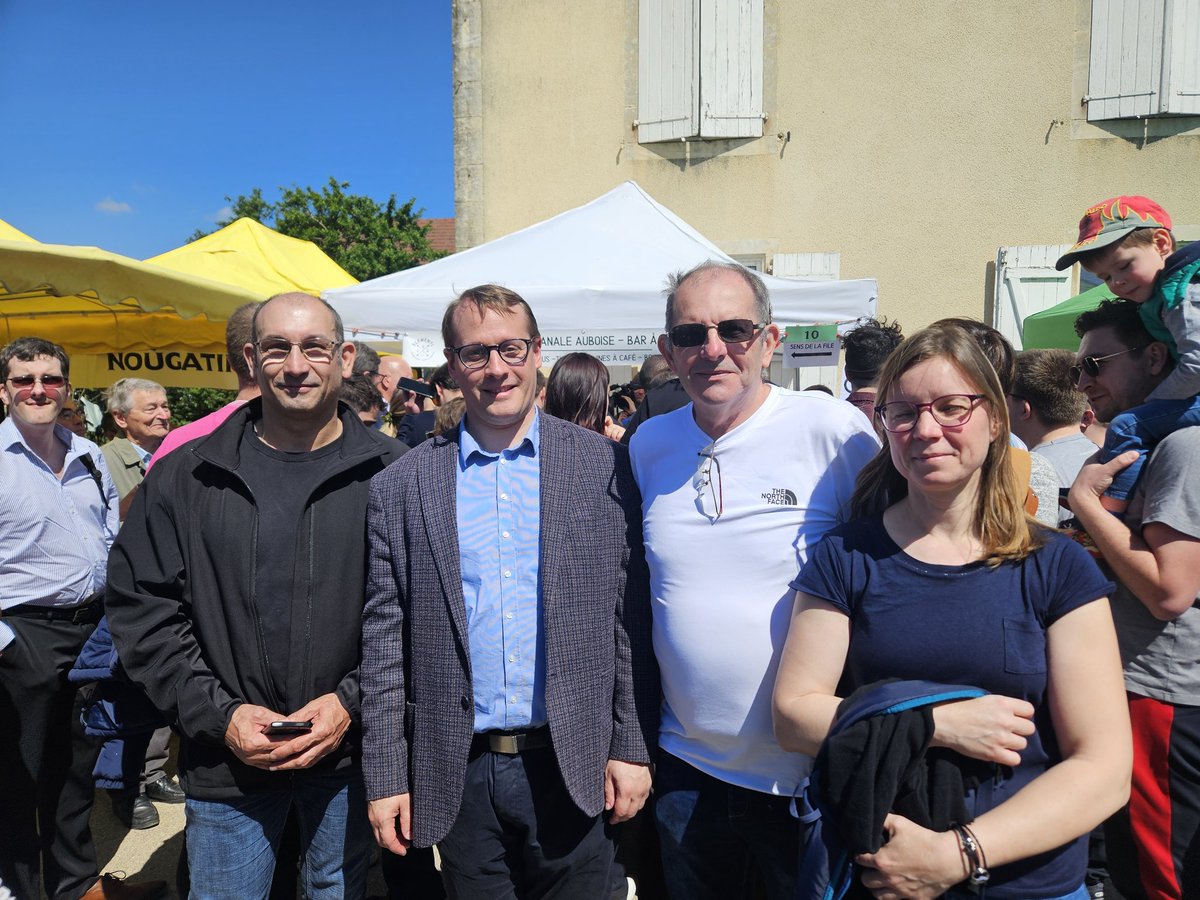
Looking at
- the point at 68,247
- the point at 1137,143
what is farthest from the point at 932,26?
the point at 68,247

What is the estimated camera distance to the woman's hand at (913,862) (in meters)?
1.32

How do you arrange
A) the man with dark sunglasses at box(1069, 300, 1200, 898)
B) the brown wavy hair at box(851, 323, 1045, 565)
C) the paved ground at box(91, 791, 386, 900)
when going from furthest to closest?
the paved ground at box(91, 791, 386, 900)
the man with dark sunglasses at box(1069, 300, 1200, 898)
the brown wavy hair at box(851, 323, 1045, 565)

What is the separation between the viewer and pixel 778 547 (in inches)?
66.9

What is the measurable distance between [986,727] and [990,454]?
1.66 ft

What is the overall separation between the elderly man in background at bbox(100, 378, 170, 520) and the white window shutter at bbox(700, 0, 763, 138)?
612cm

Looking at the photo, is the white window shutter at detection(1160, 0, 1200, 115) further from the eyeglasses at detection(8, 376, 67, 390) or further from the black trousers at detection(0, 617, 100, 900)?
the black trousers at detection(0, 617, 100, 900)

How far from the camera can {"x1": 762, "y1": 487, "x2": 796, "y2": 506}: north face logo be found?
173 cm

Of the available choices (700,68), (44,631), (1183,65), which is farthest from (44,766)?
(1183,65)

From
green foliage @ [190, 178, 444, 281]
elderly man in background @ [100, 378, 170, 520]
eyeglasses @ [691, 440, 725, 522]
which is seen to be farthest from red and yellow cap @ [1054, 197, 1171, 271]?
green foliage @ [190, 178, 444, 281]

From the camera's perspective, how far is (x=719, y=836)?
5.85ft

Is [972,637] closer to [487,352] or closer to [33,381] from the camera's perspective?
[487,352]

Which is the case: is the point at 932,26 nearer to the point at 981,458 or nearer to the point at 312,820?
the point at 981,458

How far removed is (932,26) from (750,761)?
329 inches

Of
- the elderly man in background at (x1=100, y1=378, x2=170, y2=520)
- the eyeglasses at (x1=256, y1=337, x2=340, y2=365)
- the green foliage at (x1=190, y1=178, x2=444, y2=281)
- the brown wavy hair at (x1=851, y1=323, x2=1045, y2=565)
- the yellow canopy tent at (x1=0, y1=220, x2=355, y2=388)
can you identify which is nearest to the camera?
the brown wavy hair at (x1=851, y1=323, x2=1045, y2=565)
